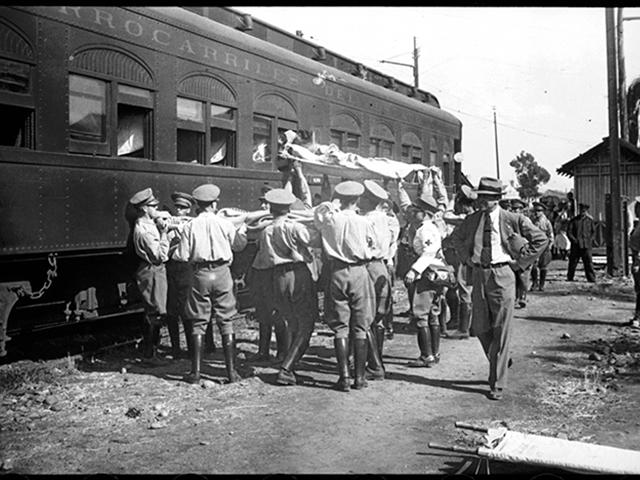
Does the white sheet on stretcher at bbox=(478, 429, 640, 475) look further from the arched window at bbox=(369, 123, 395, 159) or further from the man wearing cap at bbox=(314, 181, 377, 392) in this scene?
the arched window at bbox=(369, 123, 395, 159)

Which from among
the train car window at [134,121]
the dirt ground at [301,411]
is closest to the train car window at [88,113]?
the train car window at [134,121]

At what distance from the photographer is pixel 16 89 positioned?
5293 millimetres

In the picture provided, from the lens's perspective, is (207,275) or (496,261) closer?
(496,261)

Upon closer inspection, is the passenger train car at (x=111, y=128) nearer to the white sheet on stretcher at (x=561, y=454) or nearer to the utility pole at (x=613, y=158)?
the white sheet on stretcher at (x=561, y=454)

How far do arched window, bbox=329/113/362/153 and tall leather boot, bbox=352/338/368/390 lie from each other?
13.2 ft

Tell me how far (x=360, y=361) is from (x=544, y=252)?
636 cm

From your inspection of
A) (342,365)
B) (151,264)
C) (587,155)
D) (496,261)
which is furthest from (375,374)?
(587,155)

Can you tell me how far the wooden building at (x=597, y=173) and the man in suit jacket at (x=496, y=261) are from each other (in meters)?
10.6

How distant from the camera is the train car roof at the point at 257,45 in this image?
684 cm

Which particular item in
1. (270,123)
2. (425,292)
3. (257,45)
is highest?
(257,45)

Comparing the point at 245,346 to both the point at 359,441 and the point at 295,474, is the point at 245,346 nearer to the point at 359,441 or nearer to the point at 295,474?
the point at 359,441

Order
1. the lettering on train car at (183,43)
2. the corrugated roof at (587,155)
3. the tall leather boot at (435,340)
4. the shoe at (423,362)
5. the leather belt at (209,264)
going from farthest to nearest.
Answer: the corrugated roof at (587,155)
the tall leather boot at (435,340)
the shoe at (423,362)
the lettering on train car at (183,43)
the leather belt at (209,264)

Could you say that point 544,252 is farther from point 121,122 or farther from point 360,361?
point 121,122

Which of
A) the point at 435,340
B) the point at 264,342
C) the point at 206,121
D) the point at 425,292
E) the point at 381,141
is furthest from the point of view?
the point at 381,141
